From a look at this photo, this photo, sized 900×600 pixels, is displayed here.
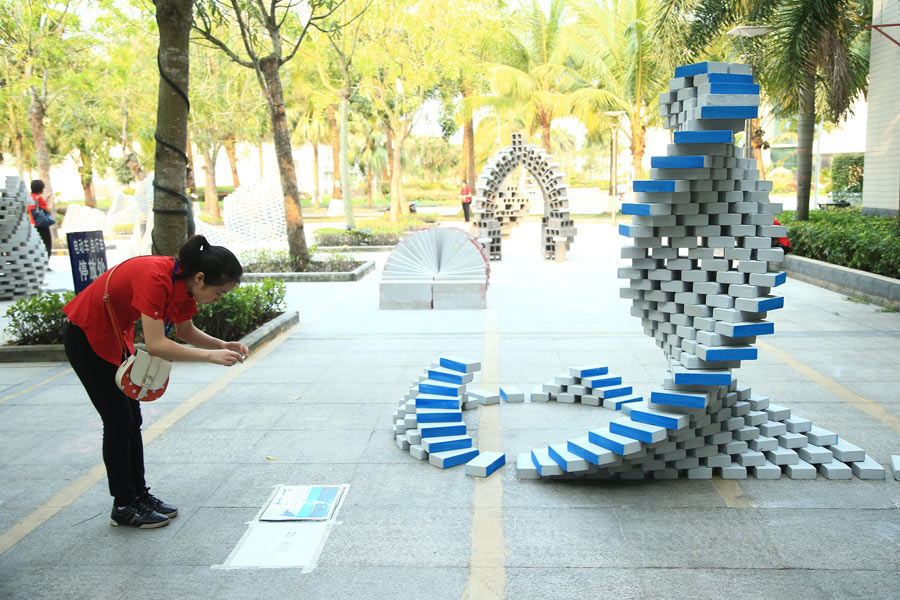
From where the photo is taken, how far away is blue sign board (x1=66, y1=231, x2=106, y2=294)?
29.6 feet

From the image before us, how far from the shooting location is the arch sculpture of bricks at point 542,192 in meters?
17.7

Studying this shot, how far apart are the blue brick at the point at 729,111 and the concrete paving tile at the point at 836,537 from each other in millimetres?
2262

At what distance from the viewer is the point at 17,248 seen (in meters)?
12.7

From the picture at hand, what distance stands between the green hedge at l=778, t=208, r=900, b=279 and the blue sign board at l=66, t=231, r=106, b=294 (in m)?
11.0

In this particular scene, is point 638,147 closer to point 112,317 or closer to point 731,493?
point 731,493

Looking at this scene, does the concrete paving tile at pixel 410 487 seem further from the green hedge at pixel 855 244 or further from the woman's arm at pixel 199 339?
the green hedge at pixel 855 244

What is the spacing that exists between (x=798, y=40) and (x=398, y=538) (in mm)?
12794

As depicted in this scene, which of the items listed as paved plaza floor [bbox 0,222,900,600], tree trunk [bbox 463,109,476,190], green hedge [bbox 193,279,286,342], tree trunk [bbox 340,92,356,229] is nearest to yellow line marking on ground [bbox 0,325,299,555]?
paved plaza floor [bbox 0,222,900,600]

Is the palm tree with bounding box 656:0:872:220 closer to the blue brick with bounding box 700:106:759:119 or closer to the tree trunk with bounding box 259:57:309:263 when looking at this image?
the tree trunk with bounding box 259:57:309:263

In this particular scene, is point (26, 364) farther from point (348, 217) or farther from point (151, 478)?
point (348, 217)

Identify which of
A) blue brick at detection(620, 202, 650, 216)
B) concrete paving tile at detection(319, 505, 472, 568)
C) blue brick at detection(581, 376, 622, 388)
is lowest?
concrete paving tile at detection(319, 505, 472, 568)

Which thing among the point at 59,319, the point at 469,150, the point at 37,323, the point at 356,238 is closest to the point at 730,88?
the point at 59,319

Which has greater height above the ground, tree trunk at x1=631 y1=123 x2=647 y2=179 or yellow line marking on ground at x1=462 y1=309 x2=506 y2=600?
tree trunk at x1=631 y1=123 x2=647 y2=179

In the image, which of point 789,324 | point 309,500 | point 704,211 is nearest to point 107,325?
point 309,500
